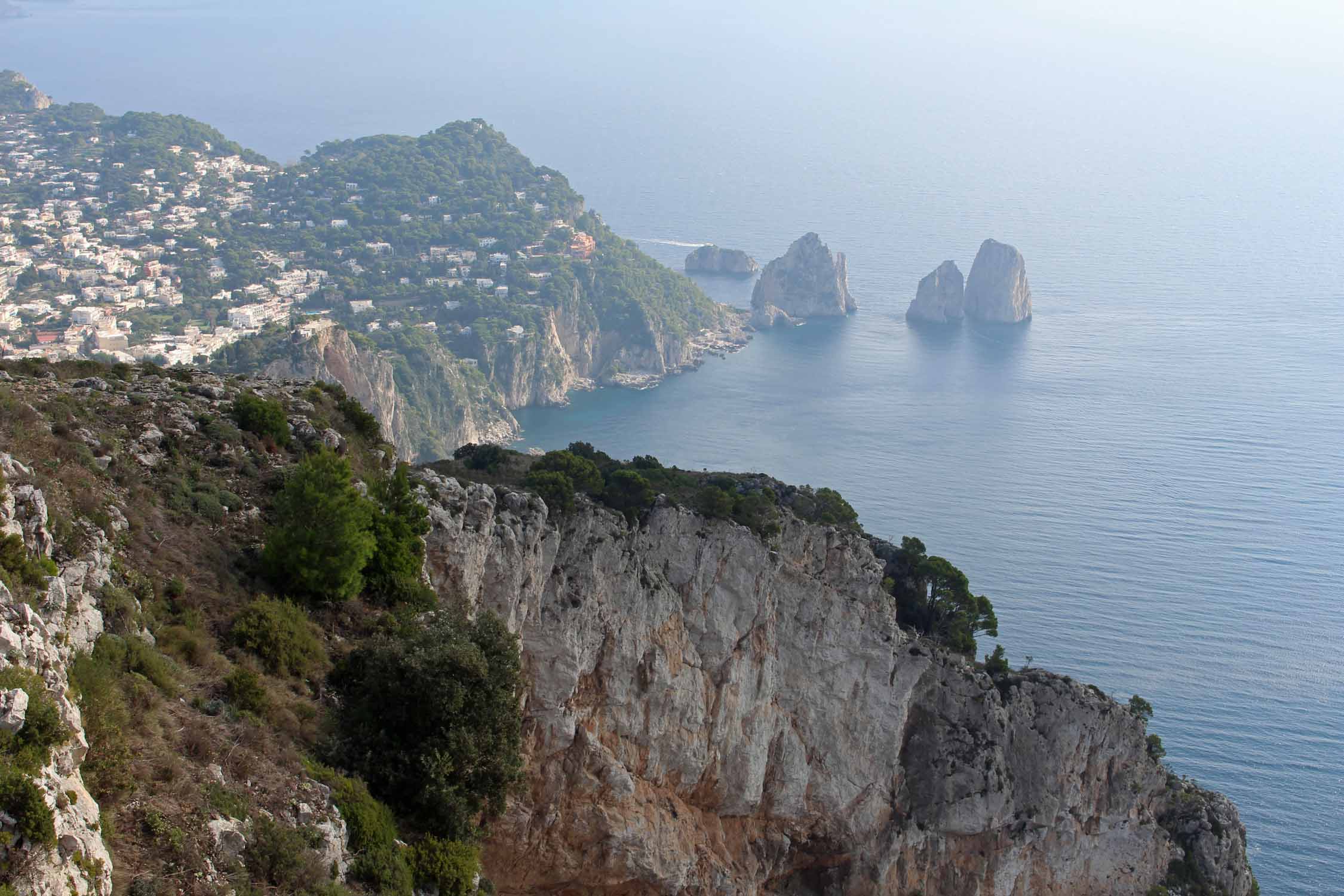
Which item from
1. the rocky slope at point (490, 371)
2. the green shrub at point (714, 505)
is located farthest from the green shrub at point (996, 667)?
the rocky slope at point (490, 371)

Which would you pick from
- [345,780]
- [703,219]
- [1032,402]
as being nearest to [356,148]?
[703,219]

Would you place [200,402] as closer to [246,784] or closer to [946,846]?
[246,784]

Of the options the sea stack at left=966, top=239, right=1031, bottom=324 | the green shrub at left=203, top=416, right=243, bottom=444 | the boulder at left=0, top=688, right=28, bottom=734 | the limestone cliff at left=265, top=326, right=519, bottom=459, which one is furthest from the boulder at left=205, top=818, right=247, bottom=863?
the sea stack at left=966, top=239, right=1031, bottom=324

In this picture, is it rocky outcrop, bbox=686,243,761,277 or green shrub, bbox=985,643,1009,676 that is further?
rocky outcrop, bbox=686,243,761,277

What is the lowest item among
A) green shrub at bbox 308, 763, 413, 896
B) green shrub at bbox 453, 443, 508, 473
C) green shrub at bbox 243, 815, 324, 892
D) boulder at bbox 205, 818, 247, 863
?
green shrub at bbox 308, 763, 413, 896

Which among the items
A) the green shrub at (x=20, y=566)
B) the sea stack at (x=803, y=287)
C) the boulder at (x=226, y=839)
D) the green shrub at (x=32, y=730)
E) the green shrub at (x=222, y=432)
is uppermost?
the sea stack at (x=803, y=287)

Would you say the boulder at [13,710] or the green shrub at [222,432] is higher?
the green shrub at [222,432]

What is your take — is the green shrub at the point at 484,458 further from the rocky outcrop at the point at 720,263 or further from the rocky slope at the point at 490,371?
the rocky outcrop at the point at 720,263

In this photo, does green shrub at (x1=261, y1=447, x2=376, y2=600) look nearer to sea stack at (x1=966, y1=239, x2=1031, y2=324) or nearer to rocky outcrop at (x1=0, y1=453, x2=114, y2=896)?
rocky outcrop at (x1=0, y1=453, x2=114, y2=896)
